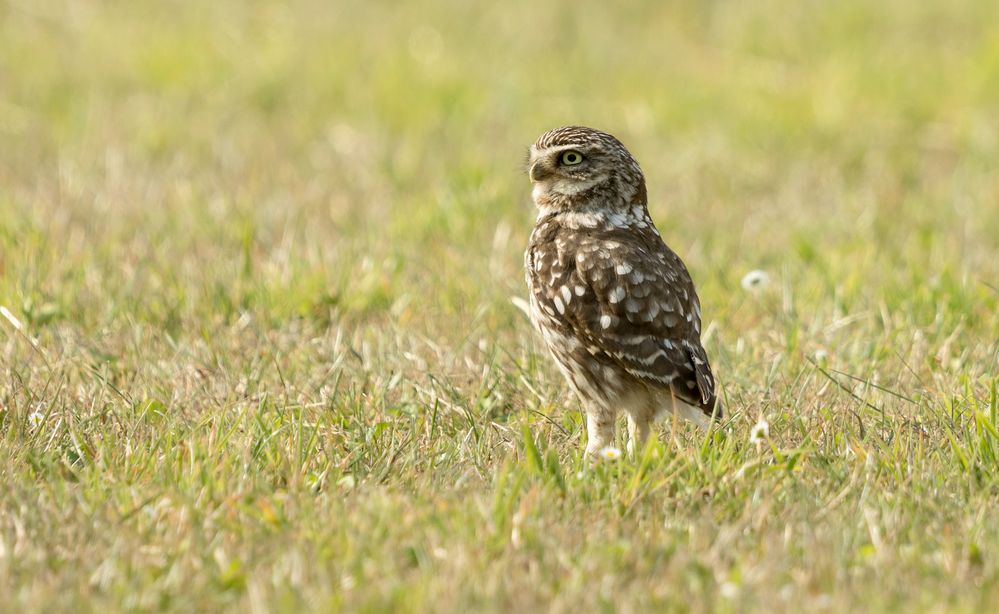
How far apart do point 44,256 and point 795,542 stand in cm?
453

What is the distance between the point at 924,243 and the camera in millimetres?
8227

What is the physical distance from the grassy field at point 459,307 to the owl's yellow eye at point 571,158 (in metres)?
0.88

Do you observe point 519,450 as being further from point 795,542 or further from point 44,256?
point 44,256

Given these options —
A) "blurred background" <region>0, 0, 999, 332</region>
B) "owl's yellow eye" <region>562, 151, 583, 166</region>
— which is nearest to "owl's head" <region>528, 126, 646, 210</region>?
"owl's yellow eye" <region>562, 151, 583, 166</region>

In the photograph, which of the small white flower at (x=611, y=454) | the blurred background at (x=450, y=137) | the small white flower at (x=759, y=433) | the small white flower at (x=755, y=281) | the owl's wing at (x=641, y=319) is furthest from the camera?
the blurred background at (x=450, y=137)

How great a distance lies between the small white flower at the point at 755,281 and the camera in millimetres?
6777

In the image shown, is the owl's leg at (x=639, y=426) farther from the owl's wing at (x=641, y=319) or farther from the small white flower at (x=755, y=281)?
the small white flower at (x=755, y=281)

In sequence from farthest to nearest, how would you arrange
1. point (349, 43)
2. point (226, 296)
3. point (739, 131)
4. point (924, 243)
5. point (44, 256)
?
1. point (349, 43)
2. point (739, 131)
3. point (924, 243)
4. point (44, 256)
5. point (226, 296)

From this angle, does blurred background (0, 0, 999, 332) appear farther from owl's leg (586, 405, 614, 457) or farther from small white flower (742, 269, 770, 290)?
owl's leg (586, 405, 614, 457)

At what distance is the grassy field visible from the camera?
4113mm

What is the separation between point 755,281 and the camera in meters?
7.09

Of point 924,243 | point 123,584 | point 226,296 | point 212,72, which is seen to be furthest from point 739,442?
point 212,72

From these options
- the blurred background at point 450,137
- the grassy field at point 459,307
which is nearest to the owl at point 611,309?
the grassy field at point 459,307

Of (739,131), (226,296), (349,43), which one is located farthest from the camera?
(349,43)
